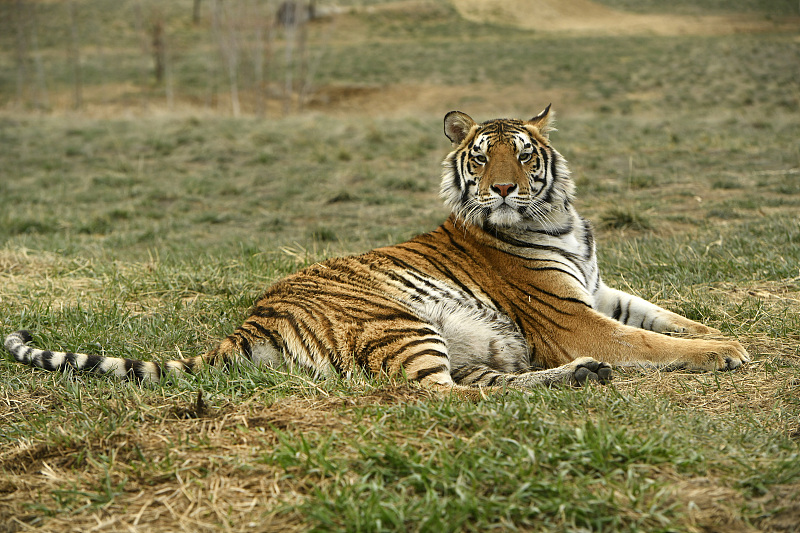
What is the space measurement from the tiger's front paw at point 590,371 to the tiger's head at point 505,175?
3.59 feet

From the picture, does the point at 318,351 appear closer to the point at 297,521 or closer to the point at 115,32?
the point at 297,521

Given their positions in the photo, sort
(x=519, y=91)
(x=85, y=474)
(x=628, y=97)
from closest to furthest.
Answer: (x=85, y=474) < (x=628, y=97) < (x=519, y=91)

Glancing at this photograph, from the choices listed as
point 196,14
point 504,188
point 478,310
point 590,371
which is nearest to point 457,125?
point 504,188

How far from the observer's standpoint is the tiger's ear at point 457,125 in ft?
16.2

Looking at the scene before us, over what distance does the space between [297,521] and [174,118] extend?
16.0m

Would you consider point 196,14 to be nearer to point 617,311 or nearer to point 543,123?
point 543,123

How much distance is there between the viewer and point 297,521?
2629 mm

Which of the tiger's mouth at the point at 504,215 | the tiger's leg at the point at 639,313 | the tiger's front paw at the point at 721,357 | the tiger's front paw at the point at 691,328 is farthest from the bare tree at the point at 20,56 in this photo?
the tiger's front paw at the point at 721,357

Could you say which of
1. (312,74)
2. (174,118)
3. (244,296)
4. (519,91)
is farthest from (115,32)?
(244,296)

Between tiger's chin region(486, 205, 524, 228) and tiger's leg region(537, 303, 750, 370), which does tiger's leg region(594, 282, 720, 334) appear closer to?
tiger's leg region(537, 303, 750, 370)

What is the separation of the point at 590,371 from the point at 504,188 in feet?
4.14

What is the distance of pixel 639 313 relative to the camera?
4891mm

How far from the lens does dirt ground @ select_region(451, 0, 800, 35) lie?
4066 cm

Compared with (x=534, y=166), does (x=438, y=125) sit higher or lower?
lower
